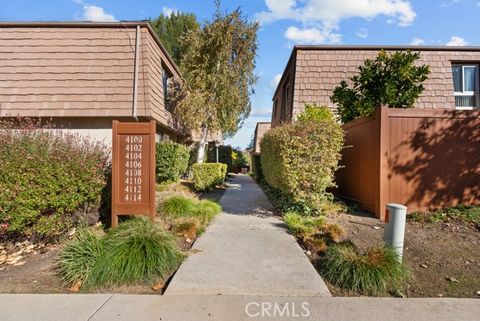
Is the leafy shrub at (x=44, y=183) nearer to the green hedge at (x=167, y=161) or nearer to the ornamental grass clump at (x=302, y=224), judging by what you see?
the ornamental grass clump at (x=302, y=224)

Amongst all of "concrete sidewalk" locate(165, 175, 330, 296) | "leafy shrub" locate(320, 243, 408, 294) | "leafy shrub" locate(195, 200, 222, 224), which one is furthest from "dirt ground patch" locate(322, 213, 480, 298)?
"leafy shrub" locate(195, 200, 222, 224)

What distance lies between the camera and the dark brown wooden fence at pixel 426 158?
677cm

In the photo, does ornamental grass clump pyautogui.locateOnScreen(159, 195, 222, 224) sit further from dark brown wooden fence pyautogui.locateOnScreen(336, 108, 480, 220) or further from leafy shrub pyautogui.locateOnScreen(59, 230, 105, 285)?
dark brown wooden fence pyautogui.locateOnScreen(336, 108, 480, 220)

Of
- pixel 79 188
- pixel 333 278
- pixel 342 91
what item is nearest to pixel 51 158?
pixel 79 188

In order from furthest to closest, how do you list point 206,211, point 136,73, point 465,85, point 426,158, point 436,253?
1. point 465,85
2. point 136,73
3. point 206,211
4. point 426,158
5. point 436,253

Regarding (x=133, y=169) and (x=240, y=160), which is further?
(x=240, y=160)

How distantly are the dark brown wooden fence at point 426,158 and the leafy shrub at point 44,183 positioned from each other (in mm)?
5858

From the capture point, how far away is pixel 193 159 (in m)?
17.0

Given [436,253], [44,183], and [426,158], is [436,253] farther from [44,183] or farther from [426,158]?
[44,183]

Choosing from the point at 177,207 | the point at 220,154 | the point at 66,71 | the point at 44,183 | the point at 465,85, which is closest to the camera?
the point at 44,183

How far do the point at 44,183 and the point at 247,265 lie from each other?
3610 millimetres

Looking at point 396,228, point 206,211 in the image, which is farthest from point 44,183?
point 396,228

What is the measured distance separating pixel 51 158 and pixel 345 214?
6.13 meters

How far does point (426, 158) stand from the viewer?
6.82 metres
